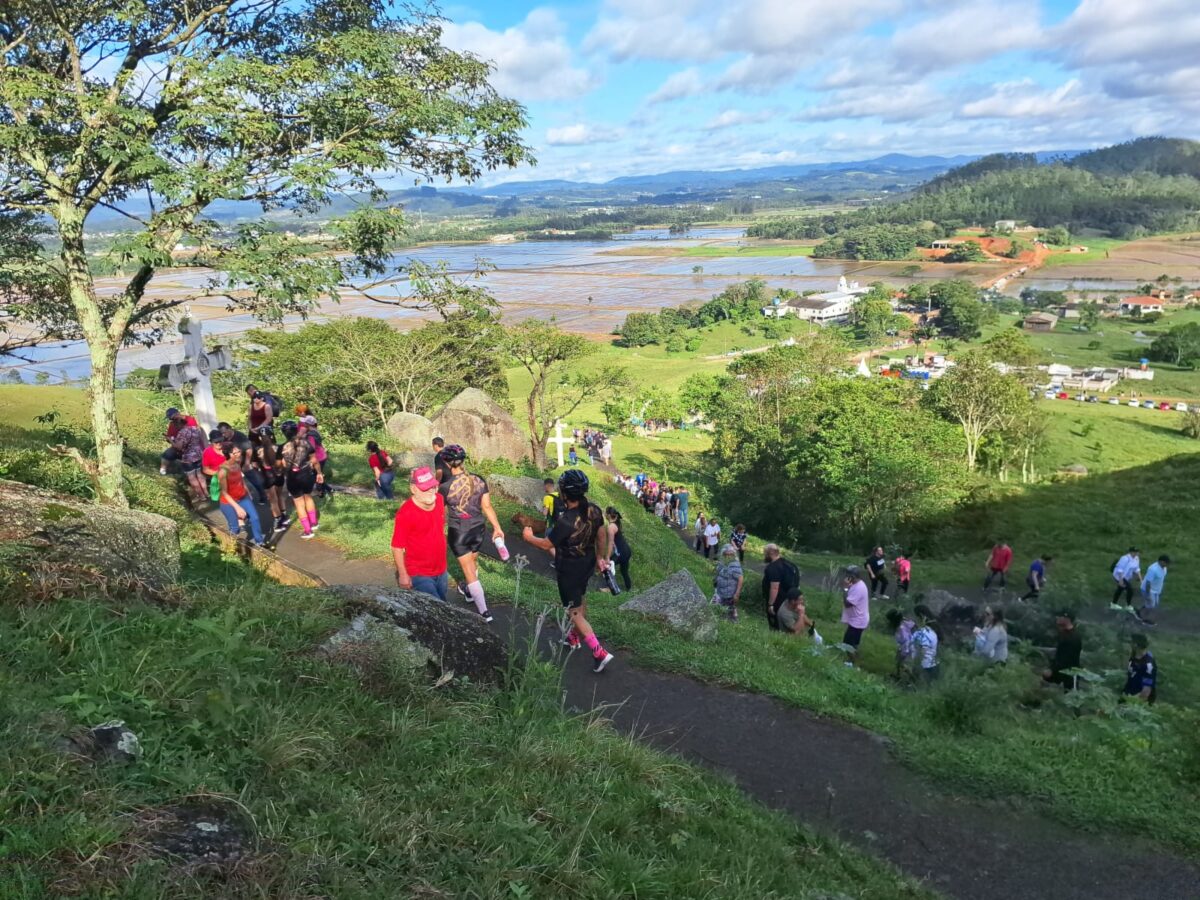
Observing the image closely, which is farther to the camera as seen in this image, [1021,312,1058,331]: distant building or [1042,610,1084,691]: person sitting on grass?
[1021,312,1058,331]: distant building

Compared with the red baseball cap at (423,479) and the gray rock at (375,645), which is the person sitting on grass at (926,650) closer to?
the red baseball cap at (423,479)

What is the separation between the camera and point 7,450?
854 centimetres

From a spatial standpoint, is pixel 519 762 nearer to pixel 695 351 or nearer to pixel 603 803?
pixel 603 803

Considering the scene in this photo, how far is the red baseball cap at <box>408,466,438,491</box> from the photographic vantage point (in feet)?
17.4

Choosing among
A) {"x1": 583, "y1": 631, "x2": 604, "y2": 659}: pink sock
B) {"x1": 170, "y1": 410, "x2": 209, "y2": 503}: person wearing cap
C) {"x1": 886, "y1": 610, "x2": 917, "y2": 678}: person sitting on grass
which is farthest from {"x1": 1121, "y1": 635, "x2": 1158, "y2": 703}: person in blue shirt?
{"x1": 170, "y1": 410, "x2": 209, "y2": 503}: person wearing cap

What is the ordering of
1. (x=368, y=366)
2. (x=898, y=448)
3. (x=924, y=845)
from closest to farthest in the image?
(x=924, y=845) → (x=898, y=448) → (x=368, y=366)

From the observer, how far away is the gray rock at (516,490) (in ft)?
44.3

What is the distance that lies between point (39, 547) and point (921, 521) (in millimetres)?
21487

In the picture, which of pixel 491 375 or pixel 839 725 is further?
pixel 491 375

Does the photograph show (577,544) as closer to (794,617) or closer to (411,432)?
(794,617)

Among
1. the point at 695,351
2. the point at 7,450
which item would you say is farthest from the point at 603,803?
the point at 695,351

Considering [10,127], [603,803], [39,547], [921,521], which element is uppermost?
[10,127]

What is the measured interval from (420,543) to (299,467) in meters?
3.56

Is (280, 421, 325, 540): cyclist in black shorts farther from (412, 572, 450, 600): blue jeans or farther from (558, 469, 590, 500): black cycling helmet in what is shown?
(558, 469, 590, 500): black cycling helmet
